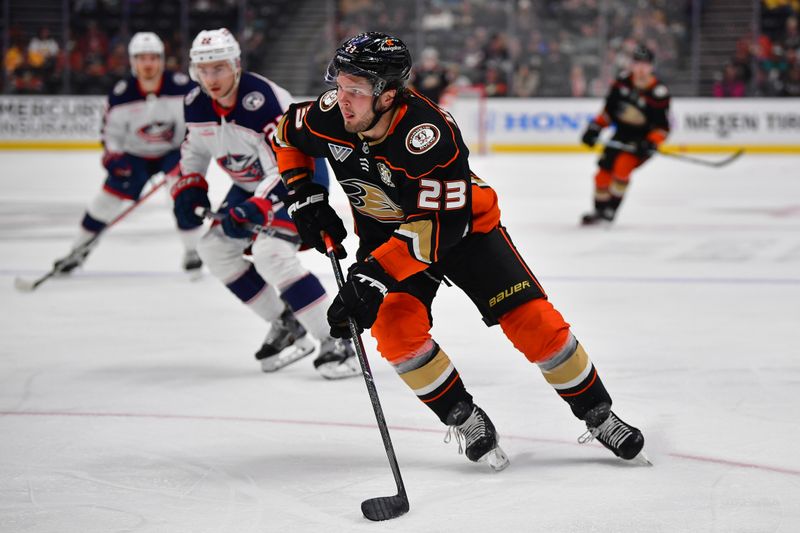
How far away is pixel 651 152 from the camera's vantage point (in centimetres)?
754

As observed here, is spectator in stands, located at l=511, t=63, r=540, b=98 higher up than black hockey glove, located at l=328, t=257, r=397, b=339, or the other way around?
black hockey glove, located at l=328, t=257, r=397, b=339

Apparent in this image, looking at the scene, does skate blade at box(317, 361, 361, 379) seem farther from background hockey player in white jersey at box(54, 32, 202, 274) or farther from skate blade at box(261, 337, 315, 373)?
background hockey player in white jersey at box(54, 32, 202, 274)

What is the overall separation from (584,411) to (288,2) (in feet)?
42.4

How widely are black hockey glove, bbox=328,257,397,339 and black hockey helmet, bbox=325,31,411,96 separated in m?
0.36

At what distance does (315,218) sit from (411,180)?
44 cm

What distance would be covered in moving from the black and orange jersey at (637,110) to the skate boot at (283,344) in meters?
4.45

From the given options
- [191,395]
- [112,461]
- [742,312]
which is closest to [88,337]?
→ [191,395]

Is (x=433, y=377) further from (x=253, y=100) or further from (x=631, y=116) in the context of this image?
(x=631, y=116)

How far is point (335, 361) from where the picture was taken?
3520 mm

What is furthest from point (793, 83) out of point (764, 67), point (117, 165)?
point (117, 165)

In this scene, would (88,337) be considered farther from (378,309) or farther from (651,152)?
(651,152)

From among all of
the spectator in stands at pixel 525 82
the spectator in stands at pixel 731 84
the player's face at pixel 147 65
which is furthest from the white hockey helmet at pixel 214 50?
the spectator in stands at pixel 731 84

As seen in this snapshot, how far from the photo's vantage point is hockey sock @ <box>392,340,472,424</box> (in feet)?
8.29

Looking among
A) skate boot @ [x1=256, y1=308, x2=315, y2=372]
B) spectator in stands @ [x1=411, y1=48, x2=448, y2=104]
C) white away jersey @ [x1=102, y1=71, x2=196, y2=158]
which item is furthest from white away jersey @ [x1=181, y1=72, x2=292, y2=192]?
spectator in stands @ [x1=411, y1=48, x2=448, y2=104]
